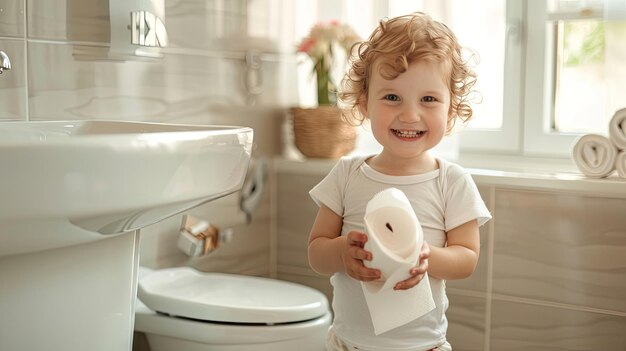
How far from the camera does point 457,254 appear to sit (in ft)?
4.54

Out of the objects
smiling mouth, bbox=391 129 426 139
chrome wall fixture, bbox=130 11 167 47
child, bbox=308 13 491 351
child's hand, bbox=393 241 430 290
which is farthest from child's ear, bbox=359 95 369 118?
chrome wall fixture, bbox=130 11 167 47

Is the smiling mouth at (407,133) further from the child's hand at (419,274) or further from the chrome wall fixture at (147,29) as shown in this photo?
the chrome wall fixture at (147,29)

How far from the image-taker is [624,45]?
201 cm

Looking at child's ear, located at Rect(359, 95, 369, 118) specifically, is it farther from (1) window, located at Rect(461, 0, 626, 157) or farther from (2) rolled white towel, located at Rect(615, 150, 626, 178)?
(1) window, located at Rect(461, 0, 626, 157)

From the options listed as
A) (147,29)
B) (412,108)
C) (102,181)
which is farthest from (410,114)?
(147,29)

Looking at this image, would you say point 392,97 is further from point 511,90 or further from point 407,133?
point 511,90

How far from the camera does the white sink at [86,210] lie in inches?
39.9

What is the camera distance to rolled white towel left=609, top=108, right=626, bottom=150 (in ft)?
6.21

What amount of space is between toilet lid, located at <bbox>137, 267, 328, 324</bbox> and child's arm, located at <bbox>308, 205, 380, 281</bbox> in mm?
319

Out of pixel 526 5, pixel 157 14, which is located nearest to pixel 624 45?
pixel 526 5

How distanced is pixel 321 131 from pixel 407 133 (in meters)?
1.01

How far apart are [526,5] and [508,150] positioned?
41 cm

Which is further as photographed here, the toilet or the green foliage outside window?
the green foliage outside window

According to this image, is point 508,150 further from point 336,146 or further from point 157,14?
point 157,14
